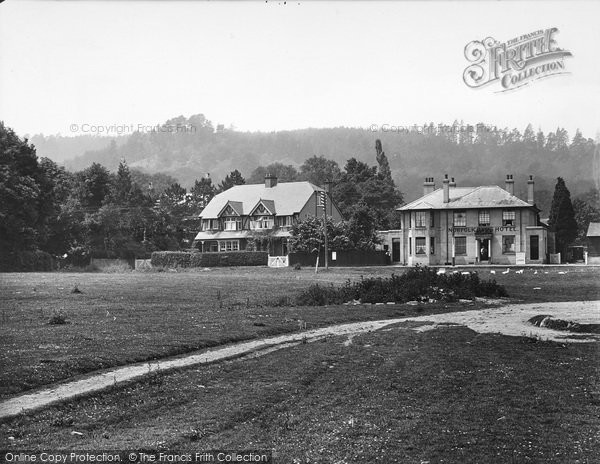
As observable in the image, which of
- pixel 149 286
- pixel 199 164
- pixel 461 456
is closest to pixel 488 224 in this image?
pixel 149 286

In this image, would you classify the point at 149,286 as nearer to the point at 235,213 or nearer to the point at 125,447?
the point at 125,447

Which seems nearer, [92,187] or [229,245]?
[92,187]

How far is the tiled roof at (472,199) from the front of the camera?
6544 centimetres

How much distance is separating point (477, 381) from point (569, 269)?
34865 mm

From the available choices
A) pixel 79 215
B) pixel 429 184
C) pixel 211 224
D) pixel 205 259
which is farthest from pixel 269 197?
pixel 79 215

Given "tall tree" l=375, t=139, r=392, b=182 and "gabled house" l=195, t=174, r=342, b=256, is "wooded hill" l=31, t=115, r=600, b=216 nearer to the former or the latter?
"tall tree" l=375, t=139, r=392, b=182

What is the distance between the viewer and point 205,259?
70.9m

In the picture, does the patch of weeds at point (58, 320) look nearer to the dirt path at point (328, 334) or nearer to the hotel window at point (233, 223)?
the dirt path at point (328, 334)

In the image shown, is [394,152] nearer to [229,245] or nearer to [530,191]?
[229,245]

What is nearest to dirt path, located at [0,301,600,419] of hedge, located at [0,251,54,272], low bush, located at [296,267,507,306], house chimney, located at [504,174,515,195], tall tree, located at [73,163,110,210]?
low bush, located at [296,267,507,306]

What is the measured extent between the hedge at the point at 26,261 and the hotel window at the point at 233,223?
4011cm

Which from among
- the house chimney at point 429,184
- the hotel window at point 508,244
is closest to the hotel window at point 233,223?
the house chimney at point 429,184

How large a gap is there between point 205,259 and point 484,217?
25959 millimetres

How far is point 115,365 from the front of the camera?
55.8 ft
